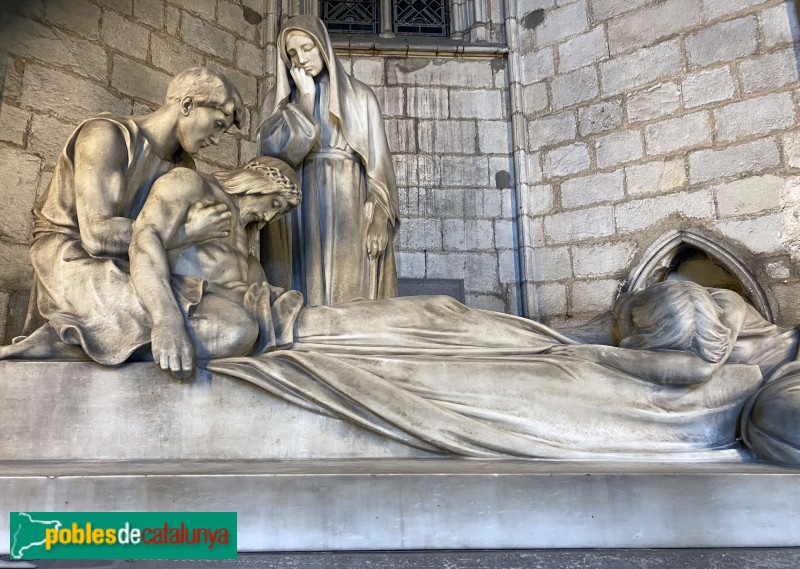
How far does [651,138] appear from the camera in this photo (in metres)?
5.05

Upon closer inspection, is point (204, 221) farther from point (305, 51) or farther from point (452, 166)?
point (452, 166)

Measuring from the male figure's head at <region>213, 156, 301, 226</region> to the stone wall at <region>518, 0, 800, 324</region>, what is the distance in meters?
3.18

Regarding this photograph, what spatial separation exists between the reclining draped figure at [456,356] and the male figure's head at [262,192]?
0.76ft

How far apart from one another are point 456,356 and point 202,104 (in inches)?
52.3

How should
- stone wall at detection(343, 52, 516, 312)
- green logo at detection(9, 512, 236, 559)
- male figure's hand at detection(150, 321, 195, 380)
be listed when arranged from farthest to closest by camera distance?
stone wall at detection(343, 52, 516, 312), male figure's hand at detection(150, 321, 195, 380), green logo at detection(9, 512, 236, 559)

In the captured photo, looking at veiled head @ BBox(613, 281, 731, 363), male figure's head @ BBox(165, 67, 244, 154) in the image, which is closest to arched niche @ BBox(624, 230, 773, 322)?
veiled head @ BBox(613, 281, 731, 363)

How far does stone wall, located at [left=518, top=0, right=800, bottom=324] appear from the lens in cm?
454

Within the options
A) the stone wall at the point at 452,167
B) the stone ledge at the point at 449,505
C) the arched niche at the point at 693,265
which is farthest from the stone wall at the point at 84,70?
the arched niche at the point at 693,265

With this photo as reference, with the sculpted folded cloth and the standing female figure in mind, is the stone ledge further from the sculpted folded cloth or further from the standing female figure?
the standing female figure

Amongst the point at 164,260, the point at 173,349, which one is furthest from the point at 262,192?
the point at 173,349

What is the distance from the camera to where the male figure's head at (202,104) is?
246cm

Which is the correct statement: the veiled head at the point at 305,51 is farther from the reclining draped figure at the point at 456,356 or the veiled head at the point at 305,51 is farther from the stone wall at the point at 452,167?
the stone wall at the point at 452,167

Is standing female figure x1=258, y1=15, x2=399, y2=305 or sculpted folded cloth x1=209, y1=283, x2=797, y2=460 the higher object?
standing female figure x1=258, y1=15, x2=399, y2=305

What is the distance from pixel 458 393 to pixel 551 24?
4602 millimetres
